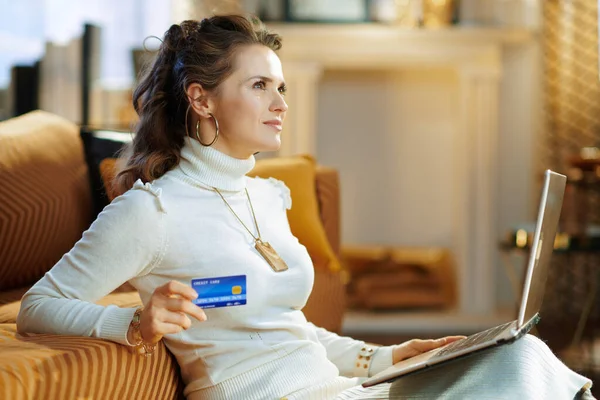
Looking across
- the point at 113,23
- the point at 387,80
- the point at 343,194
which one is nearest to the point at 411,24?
the point at 387,80

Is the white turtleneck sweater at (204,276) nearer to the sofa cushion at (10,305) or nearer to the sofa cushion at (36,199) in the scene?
the sofa cushion at (10,305)

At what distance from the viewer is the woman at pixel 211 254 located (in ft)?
3.57

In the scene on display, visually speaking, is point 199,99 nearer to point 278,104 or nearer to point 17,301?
point 278,104

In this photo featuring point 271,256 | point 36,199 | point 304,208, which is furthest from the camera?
point 304,208

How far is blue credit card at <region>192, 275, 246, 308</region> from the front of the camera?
3.40ft

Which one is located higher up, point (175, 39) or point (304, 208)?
point (175, 39)

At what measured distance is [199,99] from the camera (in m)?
1.33

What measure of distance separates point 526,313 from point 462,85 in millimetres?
2922

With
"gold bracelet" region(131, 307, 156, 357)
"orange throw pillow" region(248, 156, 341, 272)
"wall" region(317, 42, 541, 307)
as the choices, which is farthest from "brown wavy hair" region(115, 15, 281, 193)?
"wall" region(317, 42, 541, 307)

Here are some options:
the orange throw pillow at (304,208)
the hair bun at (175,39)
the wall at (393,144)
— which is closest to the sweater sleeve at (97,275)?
the hair bun at (175,39)

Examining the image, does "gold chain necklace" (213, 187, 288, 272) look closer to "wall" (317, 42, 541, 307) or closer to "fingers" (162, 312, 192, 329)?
"fingers" (162, 312, 192, 329)

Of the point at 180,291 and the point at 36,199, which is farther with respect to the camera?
the point at 36,199

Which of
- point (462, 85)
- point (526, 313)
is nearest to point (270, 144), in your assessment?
point (526, 313)

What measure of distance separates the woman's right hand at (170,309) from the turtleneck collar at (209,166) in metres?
0.32
